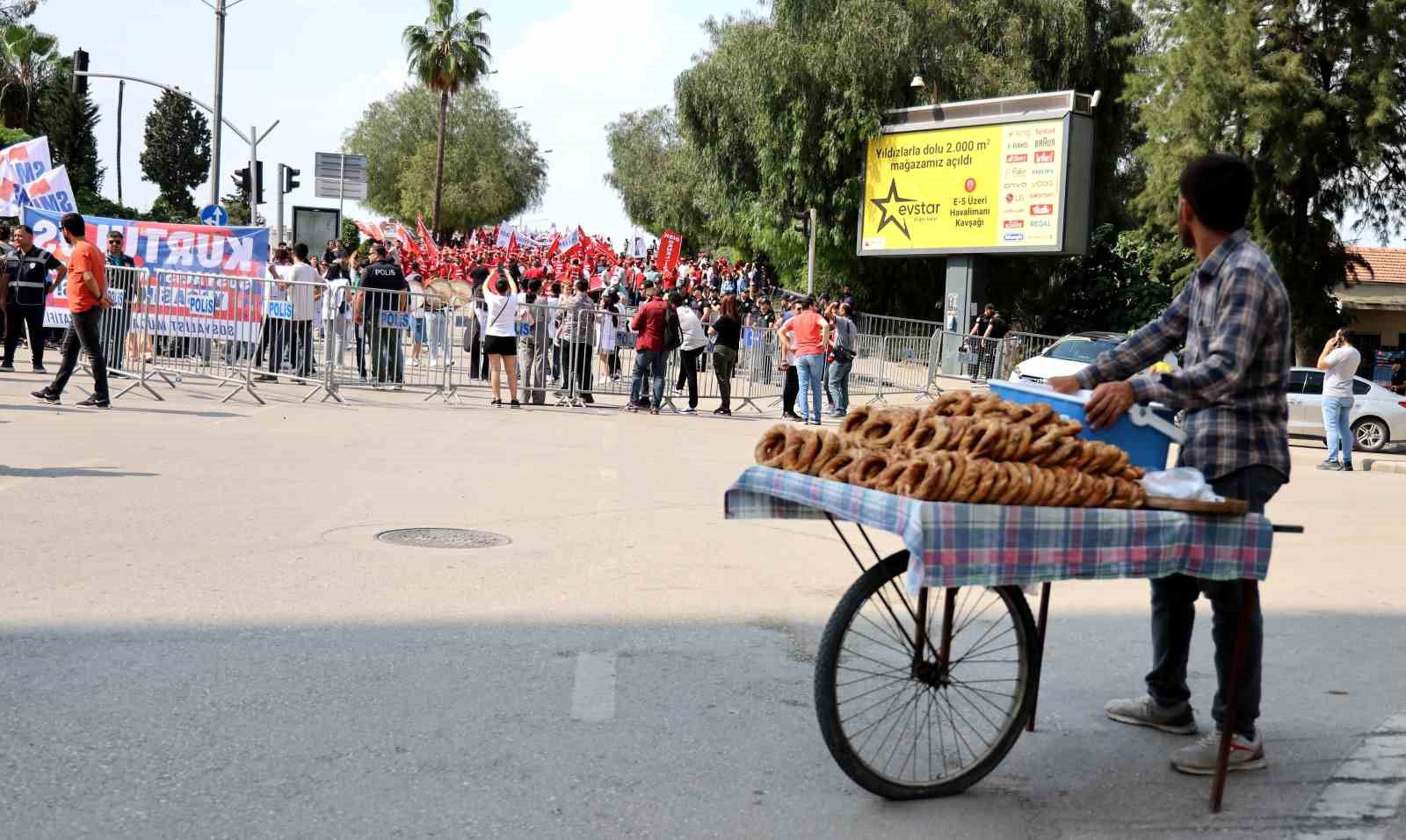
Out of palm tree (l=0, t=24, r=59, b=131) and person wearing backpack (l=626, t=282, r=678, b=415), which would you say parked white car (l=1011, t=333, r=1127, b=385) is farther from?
palm tree (l=0, t=24, r=59, b=131)

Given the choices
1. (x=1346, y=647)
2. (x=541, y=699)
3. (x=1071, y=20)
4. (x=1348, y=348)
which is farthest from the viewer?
(x=1071, y=20)

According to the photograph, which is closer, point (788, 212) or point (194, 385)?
point (194, 385)

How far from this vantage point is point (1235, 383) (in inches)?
174

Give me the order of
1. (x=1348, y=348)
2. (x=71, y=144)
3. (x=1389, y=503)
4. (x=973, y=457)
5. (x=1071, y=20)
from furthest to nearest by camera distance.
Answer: (x=71, y=144) → (x=1071, y=20) → (x=1348, y=348) → (x=1389, y=503) → (x=973, y=457)

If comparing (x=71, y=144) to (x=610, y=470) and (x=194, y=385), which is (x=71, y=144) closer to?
(x=194, y=385)

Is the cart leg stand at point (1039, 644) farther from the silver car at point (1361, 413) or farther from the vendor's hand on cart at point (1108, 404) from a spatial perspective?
the silver car at point (1361, 413)

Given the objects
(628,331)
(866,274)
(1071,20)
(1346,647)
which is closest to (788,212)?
(866,274)

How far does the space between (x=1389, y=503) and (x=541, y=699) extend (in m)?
11.5

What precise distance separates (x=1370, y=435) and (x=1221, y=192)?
20528mm

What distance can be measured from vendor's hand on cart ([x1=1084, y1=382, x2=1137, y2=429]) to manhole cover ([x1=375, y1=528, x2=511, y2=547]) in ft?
15.1

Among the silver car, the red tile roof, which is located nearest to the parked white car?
the silver car

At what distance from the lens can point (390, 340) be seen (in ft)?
61.3

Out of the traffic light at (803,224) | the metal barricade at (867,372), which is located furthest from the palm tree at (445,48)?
the metal barricade at (867,372)

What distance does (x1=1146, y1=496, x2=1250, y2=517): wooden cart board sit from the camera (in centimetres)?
407
